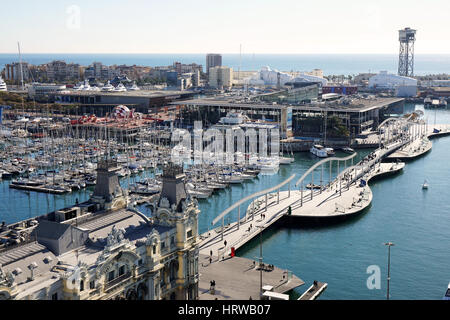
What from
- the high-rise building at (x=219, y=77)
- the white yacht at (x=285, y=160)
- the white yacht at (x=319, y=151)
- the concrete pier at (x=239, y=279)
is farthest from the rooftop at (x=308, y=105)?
the high-rise building at (x=219, y=77)

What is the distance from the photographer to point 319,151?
79250 millimetres

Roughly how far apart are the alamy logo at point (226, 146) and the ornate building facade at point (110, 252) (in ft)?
122

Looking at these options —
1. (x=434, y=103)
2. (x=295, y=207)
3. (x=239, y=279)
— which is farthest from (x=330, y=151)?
(x=434, y=103)

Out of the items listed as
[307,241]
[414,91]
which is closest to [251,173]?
[307,241]

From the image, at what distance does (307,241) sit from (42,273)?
83.7ft

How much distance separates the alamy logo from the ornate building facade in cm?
3704

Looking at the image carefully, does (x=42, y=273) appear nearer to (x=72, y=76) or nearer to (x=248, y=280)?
(x=248, y=280)

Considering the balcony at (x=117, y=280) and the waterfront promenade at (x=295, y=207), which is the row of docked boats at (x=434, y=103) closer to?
the waterfront promenade at (x=295, y=207)

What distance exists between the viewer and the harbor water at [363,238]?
116 feet

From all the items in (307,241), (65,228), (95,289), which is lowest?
(307,241)

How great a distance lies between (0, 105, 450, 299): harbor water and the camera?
35.5 m

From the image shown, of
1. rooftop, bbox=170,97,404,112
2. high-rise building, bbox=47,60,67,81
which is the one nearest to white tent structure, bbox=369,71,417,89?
rooftop, bbox=170,97,404,112

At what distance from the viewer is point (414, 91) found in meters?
159

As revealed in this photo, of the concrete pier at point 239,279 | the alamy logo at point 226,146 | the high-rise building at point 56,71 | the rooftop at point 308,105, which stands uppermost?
the high-rise building at point 56,71
